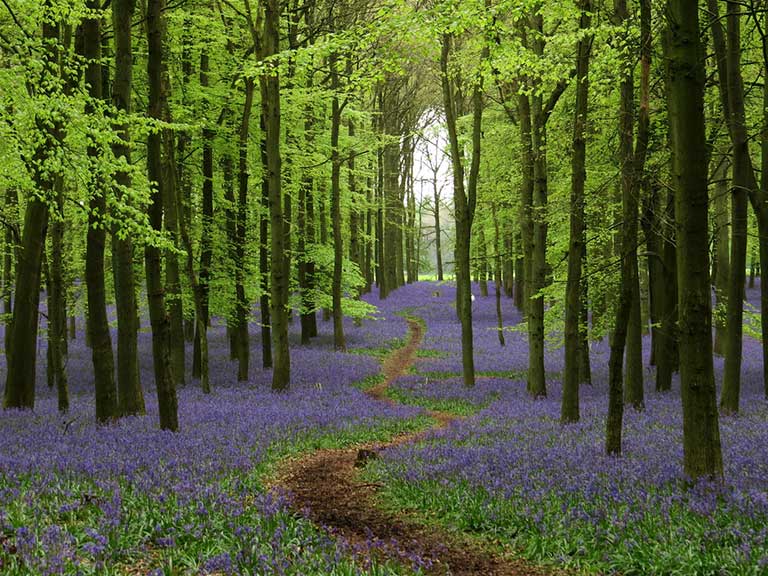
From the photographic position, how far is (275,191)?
59.0 ft

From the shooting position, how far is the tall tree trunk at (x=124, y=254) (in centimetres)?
1177

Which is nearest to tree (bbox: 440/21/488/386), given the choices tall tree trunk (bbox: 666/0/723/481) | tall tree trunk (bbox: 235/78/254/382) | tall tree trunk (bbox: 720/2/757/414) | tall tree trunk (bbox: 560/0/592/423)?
tall tree trunk (bbox: 560/0/592/423)

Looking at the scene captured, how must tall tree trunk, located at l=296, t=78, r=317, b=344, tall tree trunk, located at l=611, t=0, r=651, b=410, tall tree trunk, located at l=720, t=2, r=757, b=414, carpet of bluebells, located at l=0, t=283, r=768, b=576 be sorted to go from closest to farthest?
carpet of bluebells, located at l=0, t=283, r=768, b=576 → tall tree trunk, located at l=611, t=0, r=651, b=410 → tall tree trunk, located at l=720, t=2, r=757, b=414 → tall tree trunk, located at l=296, t=78, r=317, b=344

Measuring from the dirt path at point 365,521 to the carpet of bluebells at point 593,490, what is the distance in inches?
12.1

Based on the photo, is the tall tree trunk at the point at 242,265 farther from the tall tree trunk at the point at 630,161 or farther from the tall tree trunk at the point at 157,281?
the tall tree trunk at the point at 630,161

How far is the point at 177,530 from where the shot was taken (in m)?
6.20

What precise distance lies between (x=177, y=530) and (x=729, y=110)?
13.2 meters

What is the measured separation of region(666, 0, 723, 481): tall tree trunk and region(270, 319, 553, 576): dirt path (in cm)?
293

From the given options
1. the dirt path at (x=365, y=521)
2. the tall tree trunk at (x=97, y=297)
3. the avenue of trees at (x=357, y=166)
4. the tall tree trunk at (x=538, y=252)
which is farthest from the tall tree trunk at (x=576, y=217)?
the tall tree trunk at (x=97, y=297)

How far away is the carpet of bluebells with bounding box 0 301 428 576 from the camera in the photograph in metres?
5.41

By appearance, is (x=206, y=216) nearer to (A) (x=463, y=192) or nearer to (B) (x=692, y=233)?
(A) (x=463, y=192)

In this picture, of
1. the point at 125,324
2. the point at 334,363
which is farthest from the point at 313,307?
the point at 125,324

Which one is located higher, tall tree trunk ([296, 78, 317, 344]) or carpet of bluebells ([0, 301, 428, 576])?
tall tree trunk ([296, 78, 317, 344])

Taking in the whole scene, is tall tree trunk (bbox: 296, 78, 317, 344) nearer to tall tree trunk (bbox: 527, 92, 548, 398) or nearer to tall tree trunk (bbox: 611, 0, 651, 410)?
tall tree trunk (bbox: 527, 92, 548, 398)
